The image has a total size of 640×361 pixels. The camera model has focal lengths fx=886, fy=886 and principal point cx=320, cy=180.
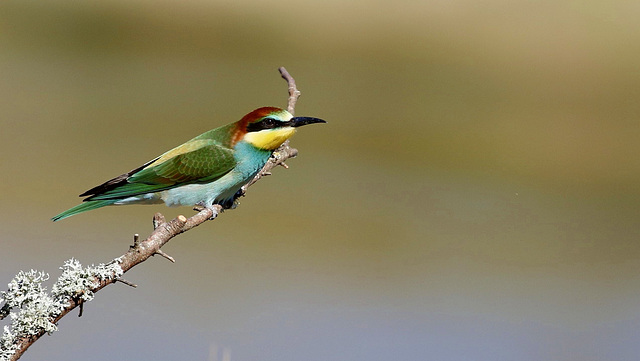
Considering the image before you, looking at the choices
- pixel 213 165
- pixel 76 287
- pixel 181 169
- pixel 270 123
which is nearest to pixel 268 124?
pixel 270 123

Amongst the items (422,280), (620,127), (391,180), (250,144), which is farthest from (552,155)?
(250,144)

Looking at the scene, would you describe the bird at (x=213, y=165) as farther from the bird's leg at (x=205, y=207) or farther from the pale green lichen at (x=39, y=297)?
the pale green lichen at (x=39, y=297)

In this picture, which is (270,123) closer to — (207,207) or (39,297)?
(207,207)

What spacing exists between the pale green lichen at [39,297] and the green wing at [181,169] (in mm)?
1147

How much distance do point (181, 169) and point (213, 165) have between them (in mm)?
126

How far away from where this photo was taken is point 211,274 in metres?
6.81

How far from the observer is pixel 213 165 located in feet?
11.4

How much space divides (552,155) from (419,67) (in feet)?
10.7

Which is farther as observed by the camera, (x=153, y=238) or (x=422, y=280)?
(x=422, y=280)

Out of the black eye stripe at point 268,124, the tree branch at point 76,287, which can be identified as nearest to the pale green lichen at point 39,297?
the tree branch at point 76,287

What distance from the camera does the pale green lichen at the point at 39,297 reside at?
6.43 ft

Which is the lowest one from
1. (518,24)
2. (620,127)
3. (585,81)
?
(620,127)

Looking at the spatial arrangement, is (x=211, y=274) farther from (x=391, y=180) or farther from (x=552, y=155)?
(x=552, y=155)

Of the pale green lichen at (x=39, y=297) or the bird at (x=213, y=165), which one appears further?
the bird at (x=213, y=165)
